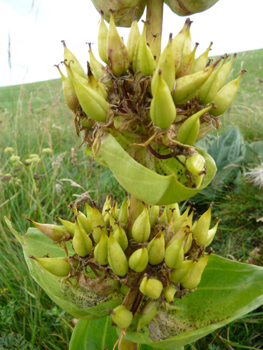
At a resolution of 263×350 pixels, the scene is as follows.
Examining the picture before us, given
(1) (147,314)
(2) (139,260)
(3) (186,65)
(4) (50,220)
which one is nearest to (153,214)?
(2) (139,260)

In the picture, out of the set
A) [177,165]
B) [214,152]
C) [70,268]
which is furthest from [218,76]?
[214,152]

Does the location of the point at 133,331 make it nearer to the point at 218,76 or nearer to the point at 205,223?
the point at 205,223

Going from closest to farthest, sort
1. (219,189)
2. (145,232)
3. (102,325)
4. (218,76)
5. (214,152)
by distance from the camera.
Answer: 1. (218,76)
2. (145,232)
3. (102,325)
4. (219,189)
5. (214,152)

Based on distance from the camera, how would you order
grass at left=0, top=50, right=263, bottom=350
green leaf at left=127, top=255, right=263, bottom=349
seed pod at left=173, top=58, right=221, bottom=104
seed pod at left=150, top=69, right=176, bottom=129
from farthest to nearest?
grass at left=0, top=50, right=263, bottom=350
green leaf at left=127, top=255, right=263, bottom=349
seed pod at left=173, top=58, right=221, bottom=104
seed pod at left=150, top=69, right=176, bottom=129

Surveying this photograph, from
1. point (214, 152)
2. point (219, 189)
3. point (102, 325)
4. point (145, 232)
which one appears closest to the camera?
point (145, 232)

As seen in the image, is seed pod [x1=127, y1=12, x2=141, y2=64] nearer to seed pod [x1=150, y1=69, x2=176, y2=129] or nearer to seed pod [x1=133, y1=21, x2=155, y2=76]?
seed pod [x1=133, y1=21, x2=155, y2=76]

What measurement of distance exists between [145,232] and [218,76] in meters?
0.61

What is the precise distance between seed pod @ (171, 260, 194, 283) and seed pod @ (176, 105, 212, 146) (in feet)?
1.43

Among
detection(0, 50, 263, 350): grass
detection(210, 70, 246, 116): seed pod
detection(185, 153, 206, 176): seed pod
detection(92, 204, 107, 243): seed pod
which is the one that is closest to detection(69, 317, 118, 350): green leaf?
detection(0, 50, 263, 350): grass

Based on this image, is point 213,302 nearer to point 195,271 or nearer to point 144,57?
point 195,271

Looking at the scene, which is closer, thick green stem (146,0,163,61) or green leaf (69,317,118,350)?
thick green stem (146,0,163,61)

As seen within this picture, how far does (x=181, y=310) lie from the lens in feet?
4.07

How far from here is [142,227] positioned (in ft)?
3.50

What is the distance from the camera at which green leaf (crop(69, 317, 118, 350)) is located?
141 centimetres
